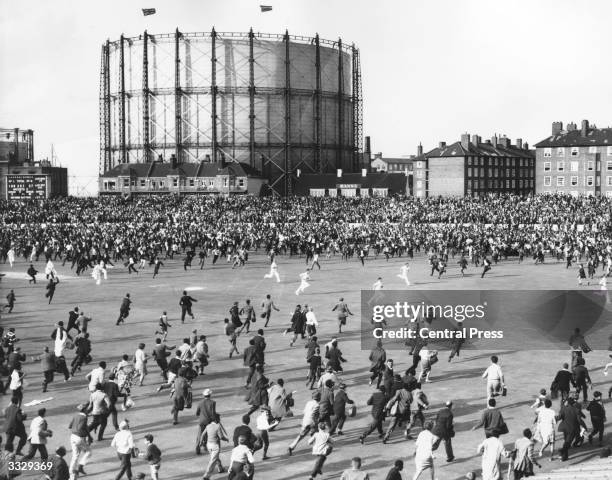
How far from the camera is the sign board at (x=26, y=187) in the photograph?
89.4 m

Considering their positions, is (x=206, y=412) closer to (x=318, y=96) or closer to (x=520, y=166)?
(x=318, y=96)

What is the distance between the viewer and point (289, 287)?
39.1 metres

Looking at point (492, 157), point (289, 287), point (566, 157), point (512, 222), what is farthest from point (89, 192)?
point (289, 287)

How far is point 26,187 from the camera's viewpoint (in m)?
89.7

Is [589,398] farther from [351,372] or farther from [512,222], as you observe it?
[512,222]

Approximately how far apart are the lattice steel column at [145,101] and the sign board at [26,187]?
98.7ft

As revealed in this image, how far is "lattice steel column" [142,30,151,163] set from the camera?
4552 inches

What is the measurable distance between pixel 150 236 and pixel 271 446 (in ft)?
149

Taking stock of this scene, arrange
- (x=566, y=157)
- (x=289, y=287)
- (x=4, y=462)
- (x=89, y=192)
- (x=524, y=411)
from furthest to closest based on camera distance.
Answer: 1. (x=89, y=192)
2. (x=566, y=157)
3. (x=289, y=287)
4. (x=524, y=411)
5. (x=4, y=462)

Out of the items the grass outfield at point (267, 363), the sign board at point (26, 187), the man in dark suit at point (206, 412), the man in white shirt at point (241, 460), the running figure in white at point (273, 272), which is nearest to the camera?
the man in white shirt at point (241, 460)

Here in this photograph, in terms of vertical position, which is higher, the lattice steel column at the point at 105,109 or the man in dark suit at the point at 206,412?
the lattice steel column at the point at 105,109

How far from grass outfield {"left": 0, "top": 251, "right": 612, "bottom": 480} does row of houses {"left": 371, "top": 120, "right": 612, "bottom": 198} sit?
70234mm

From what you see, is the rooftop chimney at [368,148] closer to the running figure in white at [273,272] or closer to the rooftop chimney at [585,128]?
the rooftop chimney at [585,128]

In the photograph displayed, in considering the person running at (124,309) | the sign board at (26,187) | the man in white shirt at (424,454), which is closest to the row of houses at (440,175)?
the sign board at (26,187)
